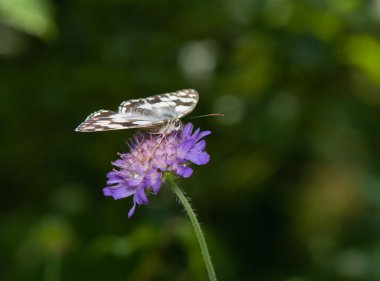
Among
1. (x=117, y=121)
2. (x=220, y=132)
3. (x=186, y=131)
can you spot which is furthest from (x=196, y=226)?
(x=220, y=132)

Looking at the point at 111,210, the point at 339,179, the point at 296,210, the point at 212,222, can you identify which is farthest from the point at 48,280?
the point at 339,179

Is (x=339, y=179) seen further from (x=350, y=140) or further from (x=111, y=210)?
(x=111, y=210)

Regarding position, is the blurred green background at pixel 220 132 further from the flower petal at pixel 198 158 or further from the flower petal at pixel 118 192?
the flower petal at pixel 198 158

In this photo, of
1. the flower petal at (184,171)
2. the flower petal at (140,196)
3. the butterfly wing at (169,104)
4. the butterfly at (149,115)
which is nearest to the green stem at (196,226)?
the flower petal at (184,171)

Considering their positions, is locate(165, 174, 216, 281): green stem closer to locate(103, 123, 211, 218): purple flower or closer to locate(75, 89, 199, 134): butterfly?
locate(103, 123, 211, 218): purple flower

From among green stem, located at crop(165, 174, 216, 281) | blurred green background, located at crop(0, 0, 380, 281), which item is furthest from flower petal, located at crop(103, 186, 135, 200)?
blurred green background, located at crop(0, 0, 380, 281)
